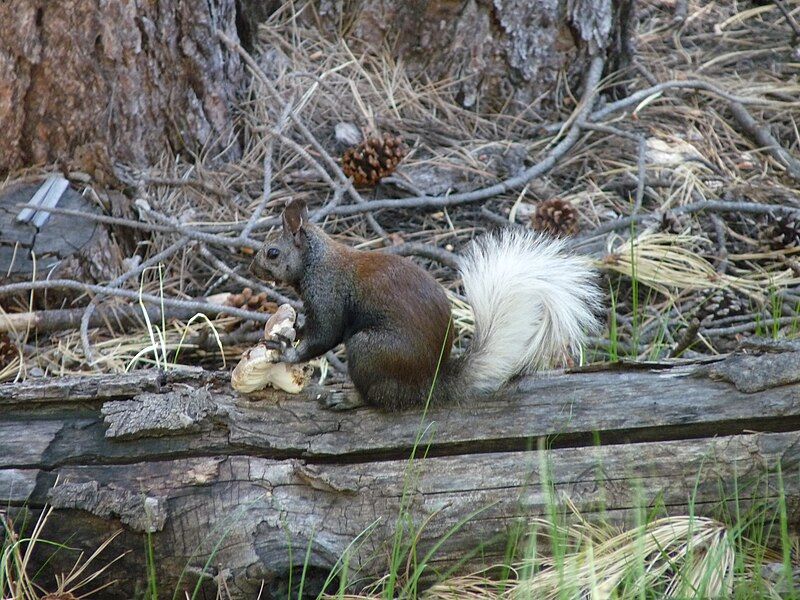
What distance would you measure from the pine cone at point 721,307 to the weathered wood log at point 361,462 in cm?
105

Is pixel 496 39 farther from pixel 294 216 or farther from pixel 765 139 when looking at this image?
pixel 294 216

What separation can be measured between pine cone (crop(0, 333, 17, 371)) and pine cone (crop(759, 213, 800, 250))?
3.06 m

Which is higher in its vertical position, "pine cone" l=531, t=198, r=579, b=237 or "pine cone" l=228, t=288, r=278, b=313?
"pine cone" l=531, t=198, r=579, b=237

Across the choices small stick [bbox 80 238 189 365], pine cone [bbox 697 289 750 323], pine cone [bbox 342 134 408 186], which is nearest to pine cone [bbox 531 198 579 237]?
pine cone [bbox 697 289 750 323]

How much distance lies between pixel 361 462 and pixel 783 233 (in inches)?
89.3

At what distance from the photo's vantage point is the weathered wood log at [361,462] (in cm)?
238

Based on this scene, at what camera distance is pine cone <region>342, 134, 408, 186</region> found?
13.6ft

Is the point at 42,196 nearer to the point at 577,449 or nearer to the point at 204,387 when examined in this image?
the point at 204,387

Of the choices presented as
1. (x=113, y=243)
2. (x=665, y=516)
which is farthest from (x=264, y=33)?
(x=665, y=516)

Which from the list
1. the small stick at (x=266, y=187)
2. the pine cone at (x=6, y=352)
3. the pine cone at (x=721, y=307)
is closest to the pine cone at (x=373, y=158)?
the small stick at (x=266, y=187)

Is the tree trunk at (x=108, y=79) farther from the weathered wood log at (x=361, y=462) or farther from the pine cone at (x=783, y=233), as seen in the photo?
the pine cone at (x=783, y=233)

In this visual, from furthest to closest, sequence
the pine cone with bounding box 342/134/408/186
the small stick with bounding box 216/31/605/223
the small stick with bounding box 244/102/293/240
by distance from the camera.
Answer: the pine cone with bounding box 342/134/408/186 < the small stick with bounding box 216/31/605/223 < the small stick with bounding box 244/102/293/240

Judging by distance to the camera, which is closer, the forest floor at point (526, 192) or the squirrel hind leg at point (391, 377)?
the squirrel hind leg at point (391, 377)

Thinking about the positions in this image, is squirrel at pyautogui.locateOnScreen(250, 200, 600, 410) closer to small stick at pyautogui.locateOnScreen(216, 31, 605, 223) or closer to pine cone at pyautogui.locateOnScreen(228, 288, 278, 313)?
pine cone at pyautogui.locateOnScreen(228, 288, 278, 313)
